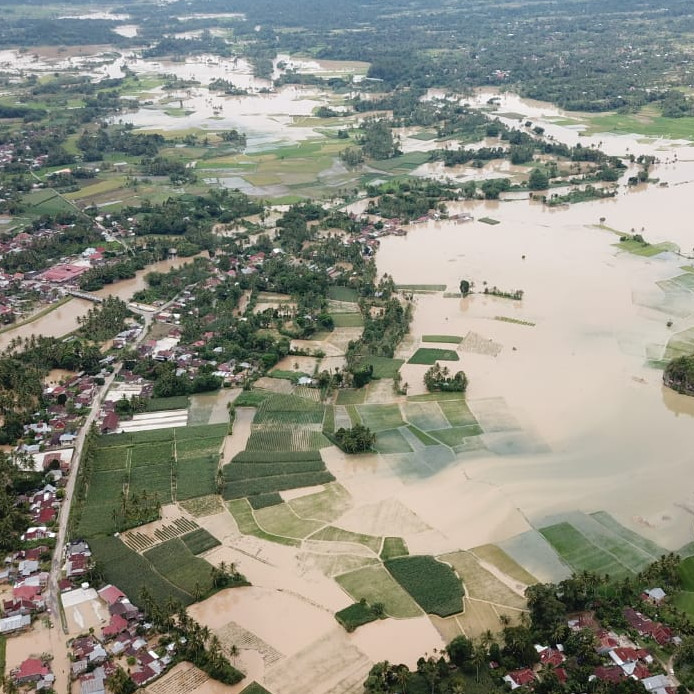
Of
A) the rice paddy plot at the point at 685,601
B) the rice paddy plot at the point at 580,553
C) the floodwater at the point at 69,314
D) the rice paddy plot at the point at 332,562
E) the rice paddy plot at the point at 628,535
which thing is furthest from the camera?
the floodwater at the point at 69,314

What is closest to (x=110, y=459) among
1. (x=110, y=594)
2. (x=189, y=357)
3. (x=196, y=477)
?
(x=196, y=477)

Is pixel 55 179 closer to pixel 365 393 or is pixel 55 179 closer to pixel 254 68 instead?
pixel 365 393

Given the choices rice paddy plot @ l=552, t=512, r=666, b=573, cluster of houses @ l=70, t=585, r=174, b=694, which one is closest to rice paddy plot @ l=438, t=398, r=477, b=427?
rice paddy plot @ l=552, t=512, r=666, b=573

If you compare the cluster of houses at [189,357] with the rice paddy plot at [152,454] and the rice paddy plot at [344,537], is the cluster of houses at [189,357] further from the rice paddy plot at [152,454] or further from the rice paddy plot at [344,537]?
the rice paddy plot at [344,537]

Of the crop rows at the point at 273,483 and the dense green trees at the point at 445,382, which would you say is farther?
the dense green trees at the point at 445,382

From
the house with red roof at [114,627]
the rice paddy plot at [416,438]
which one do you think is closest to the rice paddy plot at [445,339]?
the rice paddy plot at [416,438]

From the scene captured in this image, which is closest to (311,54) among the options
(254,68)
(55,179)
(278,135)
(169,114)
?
(254,68)
